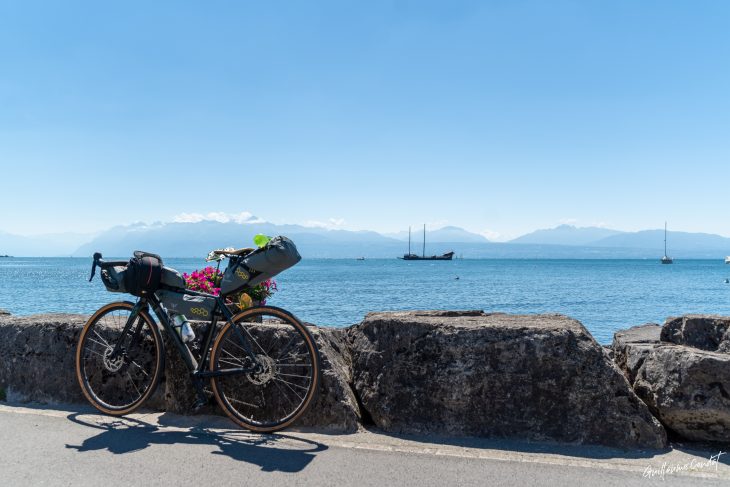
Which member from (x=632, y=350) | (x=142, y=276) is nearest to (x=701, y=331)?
(x=632, y=350)

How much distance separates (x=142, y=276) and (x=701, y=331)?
5.08 m

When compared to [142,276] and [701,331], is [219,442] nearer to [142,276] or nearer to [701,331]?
[142,276]

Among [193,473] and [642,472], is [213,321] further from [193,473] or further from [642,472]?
[642,472]

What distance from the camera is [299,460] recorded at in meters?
4.09

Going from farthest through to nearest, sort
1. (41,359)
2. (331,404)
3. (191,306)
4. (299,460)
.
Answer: (41,359) → (191,306) → (331,404) → (299,460)

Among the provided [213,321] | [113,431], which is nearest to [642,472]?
[213,321]

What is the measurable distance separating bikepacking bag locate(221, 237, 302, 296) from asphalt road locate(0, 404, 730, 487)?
124 cm

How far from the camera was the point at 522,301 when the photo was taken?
45.1 metres

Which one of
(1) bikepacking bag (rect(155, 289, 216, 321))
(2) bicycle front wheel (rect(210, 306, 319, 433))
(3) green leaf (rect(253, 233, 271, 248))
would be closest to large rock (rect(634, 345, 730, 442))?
(2) bicycle front wheel (rect(210, 306, 319, 433))

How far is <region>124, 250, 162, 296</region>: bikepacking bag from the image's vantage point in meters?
5.05

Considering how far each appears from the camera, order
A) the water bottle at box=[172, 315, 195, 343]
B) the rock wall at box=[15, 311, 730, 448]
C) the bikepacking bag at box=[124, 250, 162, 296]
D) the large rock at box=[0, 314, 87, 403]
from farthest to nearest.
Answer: the large rock at box=[0, 314, 87, 403] < the bikepacking bag at box=[124, 250, 162, 296] < the water bottle at box=[172, 315, 195, 343] < the rock wall at box=[15, 311, 730, 448]

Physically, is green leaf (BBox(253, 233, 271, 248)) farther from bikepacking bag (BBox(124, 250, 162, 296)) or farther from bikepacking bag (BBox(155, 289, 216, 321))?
bikepacking bag (BBox(124, 250, 162, 296))

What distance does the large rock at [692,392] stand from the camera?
4.15 meters

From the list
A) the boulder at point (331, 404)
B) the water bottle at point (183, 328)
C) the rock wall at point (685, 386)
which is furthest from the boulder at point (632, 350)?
the water bottle at point (183, 328)
